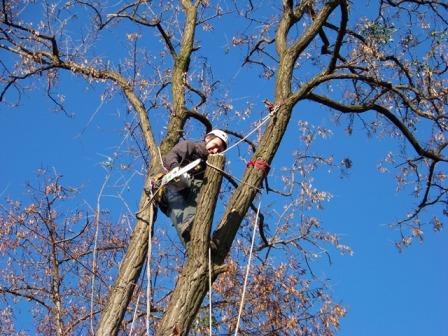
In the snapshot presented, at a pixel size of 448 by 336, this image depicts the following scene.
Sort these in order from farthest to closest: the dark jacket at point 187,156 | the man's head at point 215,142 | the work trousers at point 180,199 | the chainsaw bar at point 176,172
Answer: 1. the man's head at point 215,142
2. the dark jacket at point 187,156
3. the work trousers at point 180,199
4. the chainsaw bar at point 176,172

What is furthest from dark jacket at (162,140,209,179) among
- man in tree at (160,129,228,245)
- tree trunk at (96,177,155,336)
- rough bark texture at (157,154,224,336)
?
rough bark texture at (157,154,224,336)

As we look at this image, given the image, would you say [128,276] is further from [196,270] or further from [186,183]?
[196,270]

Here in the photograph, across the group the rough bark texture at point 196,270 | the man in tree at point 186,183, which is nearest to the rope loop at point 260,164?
the man in tree at point 186,183

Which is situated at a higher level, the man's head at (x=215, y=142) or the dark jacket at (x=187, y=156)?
the man's head at (x=215, y=142)

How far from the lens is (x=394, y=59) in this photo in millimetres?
7758

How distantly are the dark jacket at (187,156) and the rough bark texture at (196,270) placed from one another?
71 centimetres

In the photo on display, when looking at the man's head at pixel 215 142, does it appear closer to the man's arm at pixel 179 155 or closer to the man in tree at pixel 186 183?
the man in tree at pixel 186 183

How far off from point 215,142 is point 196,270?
144 cm

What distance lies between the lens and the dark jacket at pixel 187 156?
217 inches

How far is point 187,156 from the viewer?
5.61 m

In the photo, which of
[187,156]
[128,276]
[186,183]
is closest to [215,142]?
[187,156]

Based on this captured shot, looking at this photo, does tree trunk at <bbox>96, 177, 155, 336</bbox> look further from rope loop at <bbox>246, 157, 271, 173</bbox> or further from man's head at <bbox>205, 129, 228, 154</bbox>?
rope loop at <bbox>246, 157, 271, 173</bbox>

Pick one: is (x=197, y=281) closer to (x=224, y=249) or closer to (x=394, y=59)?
(x=224, y=249)

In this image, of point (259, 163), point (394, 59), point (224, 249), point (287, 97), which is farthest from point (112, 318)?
point (394, 59)
